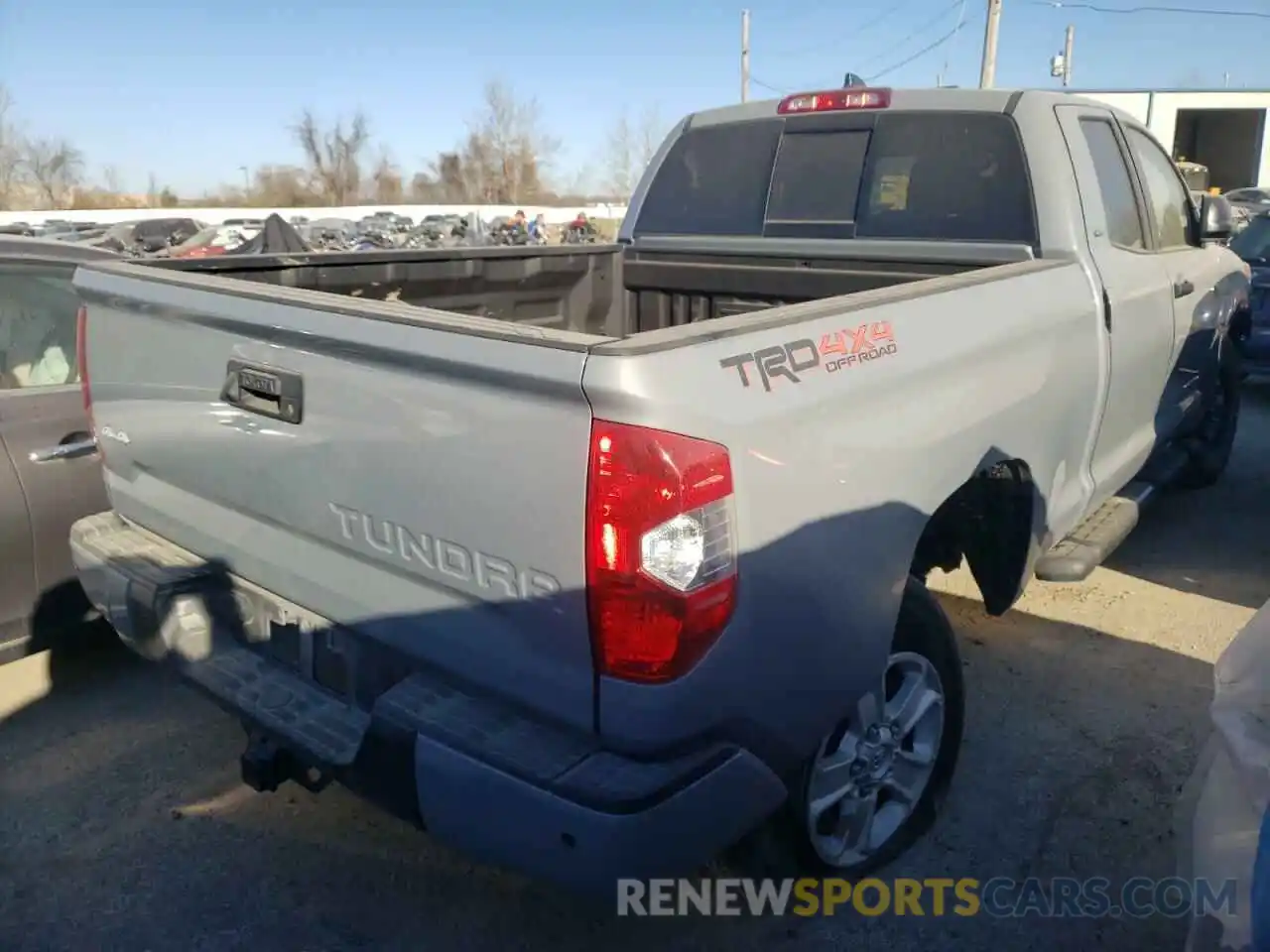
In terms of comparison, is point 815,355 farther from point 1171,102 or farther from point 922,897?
point 1171,102

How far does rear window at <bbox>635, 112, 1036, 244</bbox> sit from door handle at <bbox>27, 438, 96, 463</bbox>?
8.55 feet

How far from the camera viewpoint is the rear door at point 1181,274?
4.38 m

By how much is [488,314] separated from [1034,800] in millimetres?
2641

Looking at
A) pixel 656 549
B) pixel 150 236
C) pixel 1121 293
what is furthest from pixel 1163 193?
pixel 150 236

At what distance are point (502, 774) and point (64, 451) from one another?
250 centimetres

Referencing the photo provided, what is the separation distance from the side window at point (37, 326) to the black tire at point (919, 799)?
299 cm

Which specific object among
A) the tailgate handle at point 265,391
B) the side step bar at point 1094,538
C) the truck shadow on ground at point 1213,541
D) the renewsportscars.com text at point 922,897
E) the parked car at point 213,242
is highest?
the parked car at point 213,242

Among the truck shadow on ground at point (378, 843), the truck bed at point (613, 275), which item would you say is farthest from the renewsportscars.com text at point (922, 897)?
the truck bed at point (613, 275)

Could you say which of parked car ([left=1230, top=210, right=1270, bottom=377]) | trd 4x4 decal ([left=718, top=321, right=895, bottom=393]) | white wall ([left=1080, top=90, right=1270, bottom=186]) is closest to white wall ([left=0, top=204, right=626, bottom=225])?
white wall ([left=1080, top=90, right=1270, bottom=186])

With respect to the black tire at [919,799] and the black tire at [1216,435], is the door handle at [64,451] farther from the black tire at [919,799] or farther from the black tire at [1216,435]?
the black tire at [1216,435]

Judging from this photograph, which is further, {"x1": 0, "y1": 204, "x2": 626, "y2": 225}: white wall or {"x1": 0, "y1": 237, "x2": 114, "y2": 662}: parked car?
{"x1": 0, "y1": 204, "x2": 626, "y2": 225}: white wall

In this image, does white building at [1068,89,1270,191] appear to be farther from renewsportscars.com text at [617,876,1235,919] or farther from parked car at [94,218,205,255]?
renewsportscars.com text at [617,876,1235,919]

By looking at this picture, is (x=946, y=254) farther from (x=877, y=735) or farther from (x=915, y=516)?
(x=877, y=735)

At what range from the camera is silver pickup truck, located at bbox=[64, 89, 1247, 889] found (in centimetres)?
187
